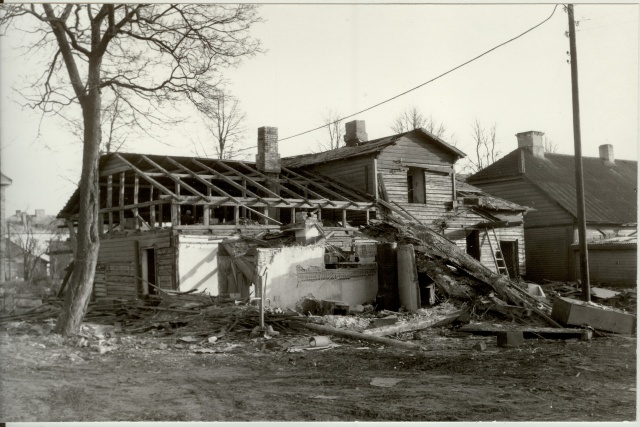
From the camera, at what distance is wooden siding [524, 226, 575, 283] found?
31.1 meters

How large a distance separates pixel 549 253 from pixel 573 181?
5.36m

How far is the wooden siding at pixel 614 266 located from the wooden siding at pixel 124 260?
1886cm

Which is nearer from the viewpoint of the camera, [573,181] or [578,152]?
[578,152]

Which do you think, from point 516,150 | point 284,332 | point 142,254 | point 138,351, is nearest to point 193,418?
point 138,351

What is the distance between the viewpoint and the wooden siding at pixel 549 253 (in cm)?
3109

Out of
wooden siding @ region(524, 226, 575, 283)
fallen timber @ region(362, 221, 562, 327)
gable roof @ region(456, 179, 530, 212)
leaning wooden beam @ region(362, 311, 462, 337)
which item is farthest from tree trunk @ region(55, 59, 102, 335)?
wooden siding @ region(524, 226, 575, 283)

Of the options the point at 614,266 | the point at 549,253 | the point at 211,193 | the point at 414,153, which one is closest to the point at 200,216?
the point at 211,193

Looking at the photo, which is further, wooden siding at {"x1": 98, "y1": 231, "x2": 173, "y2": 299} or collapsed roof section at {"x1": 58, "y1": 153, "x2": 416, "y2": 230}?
wooden siding at {"x1": 98, "y1": 231, "x2": 173, "y2": 299}

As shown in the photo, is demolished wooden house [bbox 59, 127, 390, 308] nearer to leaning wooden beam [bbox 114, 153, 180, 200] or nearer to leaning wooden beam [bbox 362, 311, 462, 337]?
leaning wooden beam [bbox 114, 153, 180, 200]

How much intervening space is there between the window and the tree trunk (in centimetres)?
1629

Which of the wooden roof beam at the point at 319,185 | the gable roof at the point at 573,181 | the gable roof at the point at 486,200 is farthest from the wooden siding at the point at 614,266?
the wooden roof beam at the point at 319,185

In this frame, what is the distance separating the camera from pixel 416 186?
27719 mm

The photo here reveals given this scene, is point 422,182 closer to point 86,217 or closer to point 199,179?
point 199,179

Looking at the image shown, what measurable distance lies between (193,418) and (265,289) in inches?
Result: 378
